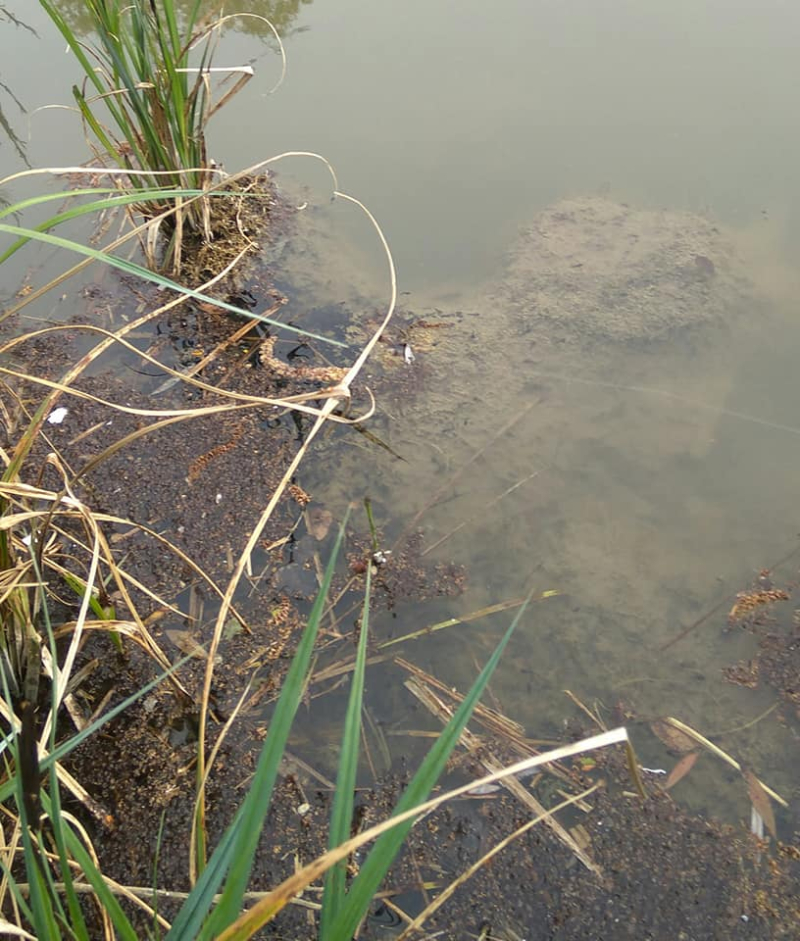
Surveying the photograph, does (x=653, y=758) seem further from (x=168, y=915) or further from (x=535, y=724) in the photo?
(x=168, y=915)

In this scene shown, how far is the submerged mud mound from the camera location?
6.88 ft

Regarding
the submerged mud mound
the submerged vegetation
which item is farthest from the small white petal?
the submerged mud mound

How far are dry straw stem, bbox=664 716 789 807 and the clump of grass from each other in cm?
152

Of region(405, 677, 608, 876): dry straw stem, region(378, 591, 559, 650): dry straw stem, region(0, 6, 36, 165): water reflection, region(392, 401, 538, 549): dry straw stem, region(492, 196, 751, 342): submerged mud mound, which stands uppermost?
region(0, 6, 36, 165): water reflection

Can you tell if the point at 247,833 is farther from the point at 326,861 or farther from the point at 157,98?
the point at 157,98

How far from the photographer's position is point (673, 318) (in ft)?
6.87

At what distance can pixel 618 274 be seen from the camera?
223cm

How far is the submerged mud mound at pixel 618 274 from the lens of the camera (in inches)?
82.5

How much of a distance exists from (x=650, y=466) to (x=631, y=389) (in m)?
0.24

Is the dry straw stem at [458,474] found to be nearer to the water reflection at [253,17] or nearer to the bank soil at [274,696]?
the bank soil at [274,696]

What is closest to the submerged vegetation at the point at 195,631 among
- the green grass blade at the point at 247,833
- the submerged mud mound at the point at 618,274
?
the green grass blade at the point at 247,833

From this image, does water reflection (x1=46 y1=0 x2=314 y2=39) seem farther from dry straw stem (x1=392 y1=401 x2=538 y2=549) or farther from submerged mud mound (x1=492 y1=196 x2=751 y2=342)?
dry straw stem (x1=392 y1=401 x2=538 y2=549)

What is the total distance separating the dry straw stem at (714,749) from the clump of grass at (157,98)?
1520 mm

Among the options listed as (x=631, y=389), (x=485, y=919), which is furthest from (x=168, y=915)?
(x=631, y=389)
